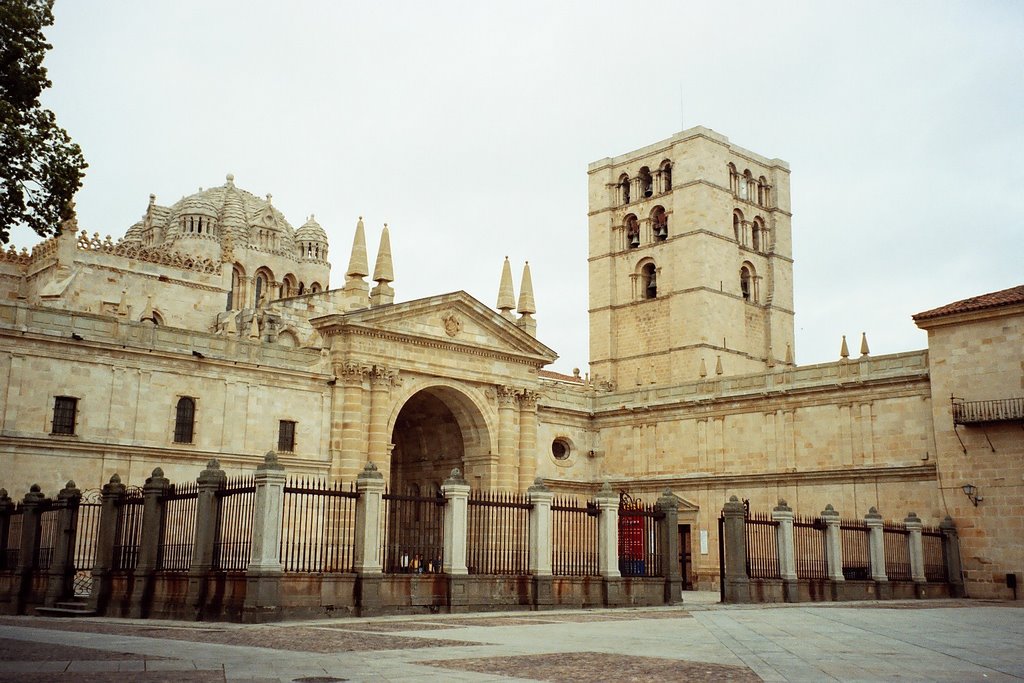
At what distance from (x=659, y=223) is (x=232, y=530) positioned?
→ 4628 centimetres

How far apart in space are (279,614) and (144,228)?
48.5 metres

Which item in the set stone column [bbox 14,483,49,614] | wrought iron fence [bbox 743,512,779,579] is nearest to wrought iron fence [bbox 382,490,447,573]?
stone column [bbox 14,483,49,614]

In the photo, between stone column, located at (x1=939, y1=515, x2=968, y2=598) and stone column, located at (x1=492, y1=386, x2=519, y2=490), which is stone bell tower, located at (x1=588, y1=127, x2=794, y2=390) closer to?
stone column, located at (x1=492, y1=386, x2=519, y2=490)

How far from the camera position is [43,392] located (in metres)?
30.0

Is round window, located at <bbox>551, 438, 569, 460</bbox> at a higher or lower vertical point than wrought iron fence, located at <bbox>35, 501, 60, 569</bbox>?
higher

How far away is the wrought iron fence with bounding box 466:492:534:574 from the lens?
78.6ft

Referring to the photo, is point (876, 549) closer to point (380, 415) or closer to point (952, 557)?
point (952, 557)

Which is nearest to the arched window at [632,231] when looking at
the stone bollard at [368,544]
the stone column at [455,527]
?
the stone column at [455,527]

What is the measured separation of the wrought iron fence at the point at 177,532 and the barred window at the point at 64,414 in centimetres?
972

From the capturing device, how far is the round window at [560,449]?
4544cm

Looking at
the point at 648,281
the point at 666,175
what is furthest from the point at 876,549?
the point at 666,175

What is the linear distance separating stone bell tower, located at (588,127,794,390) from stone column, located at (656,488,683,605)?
3100cm

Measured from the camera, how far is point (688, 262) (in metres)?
60.2

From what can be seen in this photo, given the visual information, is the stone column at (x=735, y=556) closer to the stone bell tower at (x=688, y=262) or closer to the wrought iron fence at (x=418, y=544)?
the wrought iron fence at (x=418, y=544)
